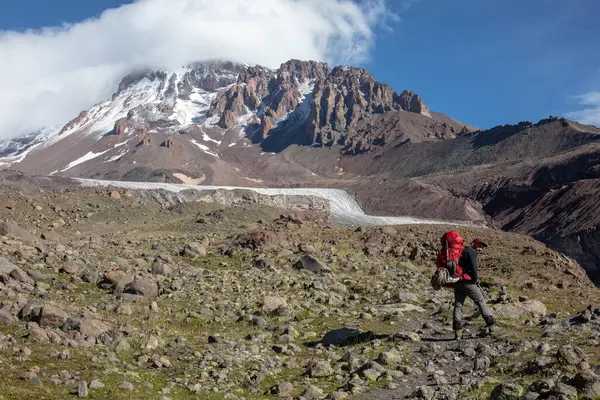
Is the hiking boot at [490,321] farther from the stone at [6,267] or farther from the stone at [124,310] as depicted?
the stone at [6,267]

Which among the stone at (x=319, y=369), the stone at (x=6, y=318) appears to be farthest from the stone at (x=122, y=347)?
the stone at (x=319, y=369)

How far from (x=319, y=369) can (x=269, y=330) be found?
3271mm

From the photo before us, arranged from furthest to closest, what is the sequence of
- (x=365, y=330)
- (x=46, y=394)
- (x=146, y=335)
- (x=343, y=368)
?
(x=365, y=330), (x=146, y=335), (x=343, y=368), (x=46, y=394)

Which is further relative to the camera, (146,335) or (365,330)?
(365,330)

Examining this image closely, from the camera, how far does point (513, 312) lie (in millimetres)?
13188

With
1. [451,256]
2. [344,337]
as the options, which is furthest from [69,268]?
[451,256]

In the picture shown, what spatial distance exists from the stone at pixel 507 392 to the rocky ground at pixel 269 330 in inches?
0.8

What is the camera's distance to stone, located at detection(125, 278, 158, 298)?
46.2 ft

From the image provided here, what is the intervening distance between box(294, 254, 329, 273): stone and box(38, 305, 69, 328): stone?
38.1 feet

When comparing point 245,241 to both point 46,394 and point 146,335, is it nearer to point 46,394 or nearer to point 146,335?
point 146,335

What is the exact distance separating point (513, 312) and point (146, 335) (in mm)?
9054

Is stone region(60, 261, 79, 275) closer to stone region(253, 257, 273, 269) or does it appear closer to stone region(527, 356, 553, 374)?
stone region(253, 257, 273, 269)

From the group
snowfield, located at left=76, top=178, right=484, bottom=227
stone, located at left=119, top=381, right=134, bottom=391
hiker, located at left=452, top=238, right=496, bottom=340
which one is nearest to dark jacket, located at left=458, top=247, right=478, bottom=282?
hiker, located at left=452, top=238, right=496, bottom=340

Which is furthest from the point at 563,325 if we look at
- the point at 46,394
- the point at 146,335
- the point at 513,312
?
the point at 46,394
